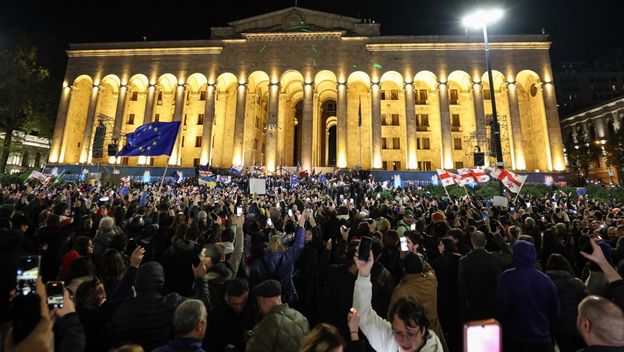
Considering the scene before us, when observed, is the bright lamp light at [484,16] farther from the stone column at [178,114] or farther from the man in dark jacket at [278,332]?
the stone column at [178,114]

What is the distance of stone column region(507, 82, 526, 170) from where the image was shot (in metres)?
32.3

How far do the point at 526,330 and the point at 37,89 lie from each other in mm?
47695

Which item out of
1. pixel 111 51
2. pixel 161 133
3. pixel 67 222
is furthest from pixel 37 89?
pixel 67 222

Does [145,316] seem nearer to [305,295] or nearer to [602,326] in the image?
[305,295]

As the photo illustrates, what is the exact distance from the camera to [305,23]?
1459 inches

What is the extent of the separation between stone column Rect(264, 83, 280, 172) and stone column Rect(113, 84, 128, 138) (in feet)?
53.9

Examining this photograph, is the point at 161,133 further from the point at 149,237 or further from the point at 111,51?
the point at 111,51

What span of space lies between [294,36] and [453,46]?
58.3ft

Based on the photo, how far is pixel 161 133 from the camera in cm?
1315

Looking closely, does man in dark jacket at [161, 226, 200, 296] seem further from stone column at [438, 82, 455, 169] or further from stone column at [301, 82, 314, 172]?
stone column at [438, 82, 455, 169]

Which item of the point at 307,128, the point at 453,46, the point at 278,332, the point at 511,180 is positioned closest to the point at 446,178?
the point at 511,180

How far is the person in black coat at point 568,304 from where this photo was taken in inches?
144

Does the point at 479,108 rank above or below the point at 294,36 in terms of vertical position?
below

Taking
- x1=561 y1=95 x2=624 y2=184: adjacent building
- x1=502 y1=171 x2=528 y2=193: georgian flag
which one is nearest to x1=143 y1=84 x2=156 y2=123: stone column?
x1=502 y1=171 x2=528 y2=193: georgian flag
